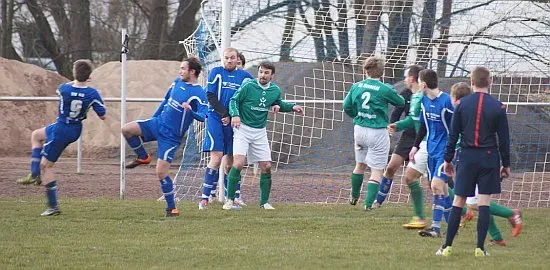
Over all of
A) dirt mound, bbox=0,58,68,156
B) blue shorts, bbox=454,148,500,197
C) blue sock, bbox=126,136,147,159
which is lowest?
dirt mound, bbox=0,58,68,156

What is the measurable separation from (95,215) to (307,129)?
21.7 feet

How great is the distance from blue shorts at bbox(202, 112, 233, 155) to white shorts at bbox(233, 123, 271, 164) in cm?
25

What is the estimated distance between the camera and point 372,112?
1188cm

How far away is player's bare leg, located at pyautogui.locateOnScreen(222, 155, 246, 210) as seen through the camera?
1208 centimetres

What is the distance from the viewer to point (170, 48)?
3297 centimetres

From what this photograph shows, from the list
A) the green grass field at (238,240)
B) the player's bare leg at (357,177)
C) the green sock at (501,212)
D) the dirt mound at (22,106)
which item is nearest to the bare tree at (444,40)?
the player's bare leg at (357,177)

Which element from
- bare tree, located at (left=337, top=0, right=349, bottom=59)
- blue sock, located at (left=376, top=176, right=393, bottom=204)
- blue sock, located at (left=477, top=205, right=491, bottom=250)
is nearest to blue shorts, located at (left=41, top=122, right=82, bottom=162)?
blue sock, located at (left=376, top=176, right=393, bottom=204)

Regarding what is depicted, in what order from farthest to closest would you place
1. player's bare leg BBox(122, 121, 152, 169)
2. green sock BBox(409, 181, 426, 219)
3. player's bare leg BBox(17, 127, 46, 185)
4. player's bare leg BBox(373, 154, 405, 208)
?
1. player's bare leg BBox(373, 154, 405, 208)
2. player's bare leg BBox(17, 127, 46, 185)
3. player's bare leg BBox(122, 121, 152, 169)
4. green sock BBox(409, 181, 426, 219)

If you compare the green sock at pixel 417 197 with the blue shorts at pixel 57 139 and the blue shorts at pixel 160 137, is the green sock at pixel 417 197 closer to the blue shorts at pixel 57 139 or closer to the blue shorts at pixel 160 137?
the blue shorts at pixel 160 137

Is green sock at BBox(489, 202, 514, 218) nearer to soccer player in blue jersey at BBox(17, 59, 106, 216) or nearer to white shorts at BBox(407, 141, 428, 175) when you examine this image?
white shorts at BBox(407, 141, 428, 175)

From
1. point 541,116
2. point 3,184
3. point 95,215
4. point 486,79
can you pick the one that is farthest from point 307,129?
point 486,79

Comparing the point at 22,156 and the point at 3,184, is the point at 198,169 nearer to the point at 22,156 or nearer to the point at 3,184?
the point at 3,184

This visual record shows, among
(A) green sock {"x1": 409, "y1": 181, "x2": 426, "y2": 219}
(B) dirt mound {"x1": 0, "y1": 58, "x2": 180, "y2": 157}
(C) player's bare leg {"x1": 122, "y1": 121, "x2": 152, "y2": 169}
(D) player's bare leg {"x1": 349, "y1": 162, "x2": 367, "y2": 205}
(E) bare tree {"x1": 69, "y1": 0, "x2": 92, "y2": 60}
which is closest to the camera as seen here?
(A) green sock {"x1": 409, "y1": 181, "x2": 426, "y2": 219}

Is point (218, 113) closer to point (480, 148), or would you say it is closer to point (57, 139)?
point (57, 139)
